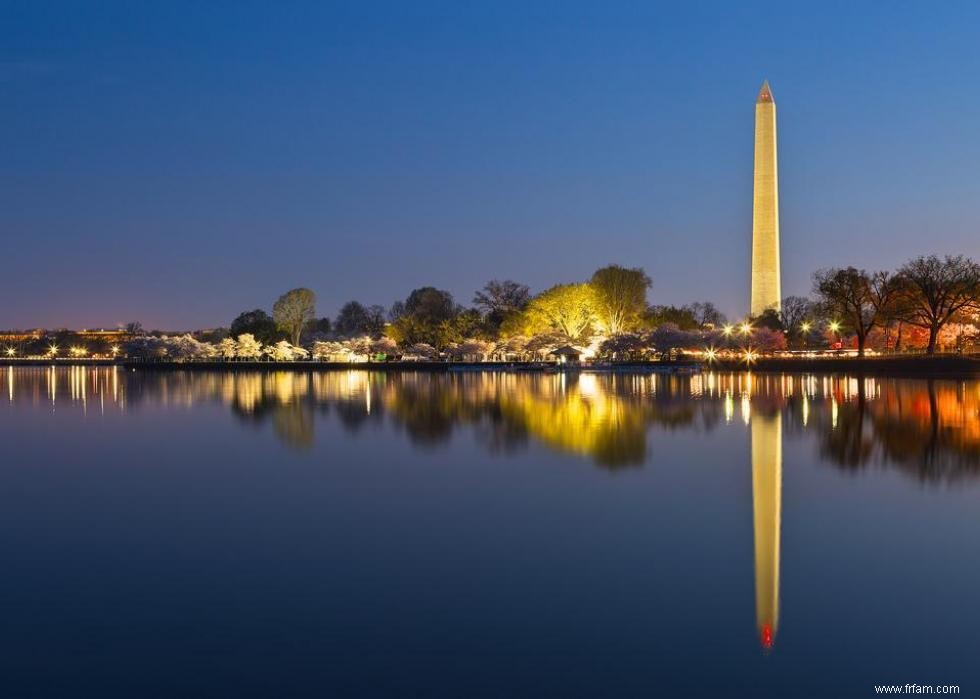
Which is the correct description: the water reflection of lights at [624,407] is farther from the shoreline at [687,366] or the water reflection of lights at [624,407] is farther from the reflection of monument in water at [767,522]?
the shoreline at [687,366]

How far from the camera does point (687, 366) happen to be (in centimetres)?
7650

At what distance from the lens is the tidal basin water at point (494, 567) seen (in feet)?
24.3

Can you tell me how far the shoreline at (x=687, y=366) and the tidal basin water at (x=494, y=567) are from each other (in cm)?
3715

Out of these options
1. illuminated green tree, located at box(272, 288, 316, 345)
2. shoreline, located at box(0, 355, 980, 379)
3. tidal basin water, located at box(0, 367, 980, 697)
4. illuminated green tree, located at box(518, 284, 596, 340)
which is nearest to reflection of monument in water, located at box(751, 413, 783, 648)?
tidal basin water, located at box(0, 367, 980, 697)

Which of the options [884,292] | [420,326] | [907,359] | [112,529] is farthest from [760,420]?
[420,326]

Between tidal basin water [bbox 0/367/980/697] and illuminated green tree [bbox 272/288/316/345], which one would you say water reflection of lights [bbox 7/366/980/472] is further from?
illuminated green tree [bbox 272/288/316/345]

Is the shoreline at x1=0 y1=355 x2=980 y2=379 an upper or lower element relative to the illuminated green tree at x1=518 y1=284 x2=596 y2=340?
lower

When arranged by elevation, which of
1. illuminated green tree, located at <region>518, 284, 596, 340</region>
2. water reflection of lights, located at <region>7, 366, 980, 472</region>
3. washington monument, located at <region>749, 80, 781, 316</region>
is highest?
washington monument, located at <region>749, 80, 781, 316</region>

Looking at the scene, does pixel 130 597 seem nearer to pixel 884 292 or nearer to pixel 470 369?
pixel 884 292

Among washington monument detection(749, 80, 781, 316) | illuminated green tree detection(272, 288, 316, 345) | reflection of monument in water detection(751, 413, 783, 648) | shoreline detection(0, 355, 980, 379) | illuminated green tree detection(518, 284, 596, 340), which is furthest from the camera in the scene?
illuminated green tree detection(272, 288, 316, 345)

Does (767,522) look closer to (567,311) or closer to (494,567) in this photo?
(494,567)

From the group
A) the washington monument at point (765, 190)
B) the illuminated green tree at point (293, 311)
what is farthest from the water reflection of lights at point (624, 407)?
the illuminated green tree at point (293, 311)

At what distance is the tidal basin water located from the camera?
292 inches

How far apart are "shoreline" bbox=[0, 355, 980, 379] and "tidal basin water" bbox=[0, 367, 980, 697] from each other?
37.1 metres
